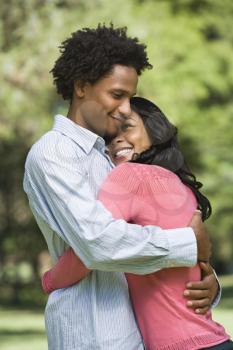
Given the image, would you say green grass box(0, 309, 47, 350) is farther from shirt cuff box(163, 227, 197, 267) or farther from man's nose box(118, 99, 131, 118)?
shirt cuff box(163, 227, 197, 267)

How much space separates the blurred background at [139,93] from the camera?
14.5 meters

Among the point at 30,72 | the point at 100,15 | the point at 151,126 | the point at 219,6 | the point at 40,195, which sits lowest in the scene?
the point at 40,195

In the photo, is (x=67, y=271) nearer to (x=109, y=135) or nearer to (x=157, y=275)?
(x=157, y=275)

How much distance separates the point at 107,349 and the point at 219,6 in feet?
73.4

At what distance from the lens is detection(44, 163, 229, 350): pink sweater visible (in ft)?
11.0

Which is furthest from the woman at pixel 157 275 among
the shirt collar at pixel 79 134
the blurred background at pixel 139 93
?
the blurred background at pixel 139 93

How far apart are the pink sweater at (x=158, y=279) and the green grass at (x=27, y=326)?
8519 millimetres

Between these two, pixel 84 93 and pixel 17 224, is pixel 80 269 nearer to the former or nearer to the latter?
pixel 84 93

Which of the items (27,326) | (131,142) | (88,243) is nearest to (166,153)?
(131,142)

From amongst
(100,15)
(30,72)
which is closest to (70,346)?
(30,72)

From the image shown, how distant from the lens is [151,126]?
12.2ft

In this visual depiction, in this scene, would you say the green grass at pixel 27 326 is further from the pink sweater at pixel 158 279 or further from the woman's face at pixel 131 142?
the pink sweater at pixel 158 279

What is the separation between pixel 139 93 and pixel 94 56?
14.0 metres

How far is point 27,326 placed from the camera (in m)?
17.1
